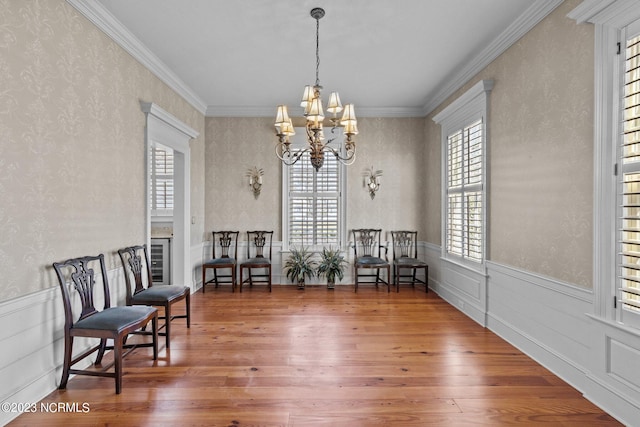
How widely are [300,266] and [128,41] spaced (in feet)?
13.1

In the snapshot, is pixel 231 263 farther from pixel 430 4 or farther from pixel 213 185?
pixel 430 4

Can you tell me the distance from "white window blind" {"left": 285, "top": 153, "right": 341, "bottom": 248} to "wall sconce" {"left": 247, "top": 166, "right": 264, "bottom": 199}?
21.1 inches

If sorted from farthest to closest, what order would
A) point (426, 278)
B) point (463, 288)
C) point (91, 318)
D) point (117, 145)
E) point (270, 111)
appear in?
point (270, 111) → point (426, 278) → point (463, 288) → point (117, 145) → point (91, 318)

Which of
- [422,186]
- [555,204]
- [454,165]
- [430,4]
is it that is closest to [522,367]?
[555,204]

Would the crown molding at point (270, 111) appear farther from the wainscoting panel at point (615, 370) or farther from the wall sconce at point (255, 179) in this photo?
the wainscoting panel at point (615, 370)

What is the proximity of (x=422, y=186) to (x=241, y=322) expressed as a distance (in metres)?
3.98

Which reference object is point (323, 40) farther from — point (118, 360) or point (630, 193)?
point (118, 360)

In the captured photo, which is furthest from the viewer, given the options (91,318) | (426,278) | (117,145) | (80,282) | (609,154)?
(426,278)

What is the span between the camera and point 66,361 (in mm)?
2598

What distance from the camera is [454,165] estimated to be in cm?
503

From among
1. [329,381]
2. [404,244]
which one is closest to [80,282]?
[329,381]

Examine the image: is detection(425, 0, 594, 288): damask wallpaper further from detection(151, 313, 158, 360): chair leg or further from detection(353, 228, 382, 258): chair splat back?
detection(151, 313, 158, 360): chair leg

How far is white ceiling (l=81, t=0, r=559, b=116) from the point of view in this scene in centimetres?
312

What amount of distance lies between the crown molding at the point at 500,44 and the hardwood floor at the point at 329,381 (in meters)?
3.05
